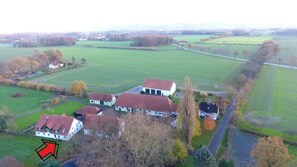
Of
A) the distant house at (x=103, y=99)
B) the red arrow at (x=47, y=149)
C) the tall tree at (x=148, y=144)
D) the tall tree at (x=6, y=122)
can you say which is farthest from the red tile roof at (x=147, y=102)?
the tall tree at (x=6, y=122)

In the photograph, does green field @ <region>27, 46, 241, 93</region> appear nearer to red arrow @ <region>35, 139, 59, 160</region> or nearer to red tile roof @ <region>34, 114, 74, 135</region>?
red tile roof @ <region>34, 114, 74, 135</region>

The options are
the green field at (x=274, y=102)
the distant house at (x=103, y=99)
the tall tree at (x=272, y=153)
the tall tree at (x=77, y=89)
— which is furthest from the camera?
the tall tree at (x=77, y=89)

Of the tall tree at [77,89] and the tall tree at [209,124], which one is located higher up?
the tall tree at [77,89]

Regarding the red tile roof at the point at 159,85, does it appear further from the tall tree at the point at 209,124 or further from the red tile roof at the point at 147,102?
the tall tree at the point at 209,124

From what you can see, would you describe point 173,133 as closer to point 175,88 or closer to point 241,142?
point 241,142

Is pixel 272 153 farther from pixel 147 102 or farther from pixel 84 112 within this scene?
pixel 84 112

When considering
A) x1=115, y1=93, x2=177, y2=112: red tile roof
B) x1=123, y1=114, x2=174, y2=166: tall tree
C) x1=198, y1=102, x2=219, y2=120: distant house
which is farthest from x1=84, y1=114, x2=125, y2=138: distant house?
x1=198, y1=102, x2=219, y2=120: distant house

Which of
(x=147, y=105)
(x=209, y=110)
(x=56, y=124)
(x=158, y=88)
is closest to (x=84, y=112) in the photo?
(x=56, y=124)
